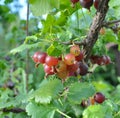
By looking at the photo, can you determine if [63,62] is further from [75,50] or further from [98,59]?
[98,59]

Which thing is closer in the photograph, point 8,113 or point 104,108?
point 104,108

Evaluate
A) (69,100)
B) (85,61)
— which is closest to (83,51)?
(85,61)

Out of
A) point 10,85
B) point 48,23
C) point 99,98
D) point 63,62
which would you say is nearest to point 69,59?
point 63,62

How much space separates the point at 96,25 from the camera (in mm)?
1224

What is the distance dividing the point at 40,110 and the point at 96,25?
31 centimetres

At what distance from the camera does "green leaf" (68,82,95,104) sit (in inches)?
46.8

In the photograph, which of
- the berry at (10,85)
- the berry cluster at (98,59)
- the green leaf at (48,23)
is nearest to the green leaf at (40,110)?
the green leaf at (48,23)

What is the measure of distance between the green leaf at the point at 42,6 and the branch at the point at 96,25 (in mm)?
141

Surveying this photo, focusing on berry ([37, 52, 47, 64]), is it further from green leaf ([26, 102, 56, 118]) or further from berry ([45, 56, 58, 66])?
green leaf ([26, 102, 56, 118])

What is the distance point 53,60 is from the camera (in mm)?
1204

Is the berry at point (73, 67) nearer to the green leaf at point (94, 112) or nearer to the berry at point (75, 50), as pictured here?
the berry at point (75, 50)

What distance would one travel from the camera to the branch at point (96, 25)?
1.17 meters

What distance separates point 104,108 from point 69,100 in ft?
0.60

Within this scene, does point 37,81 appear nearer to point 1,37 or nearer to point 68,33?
point 68,33
